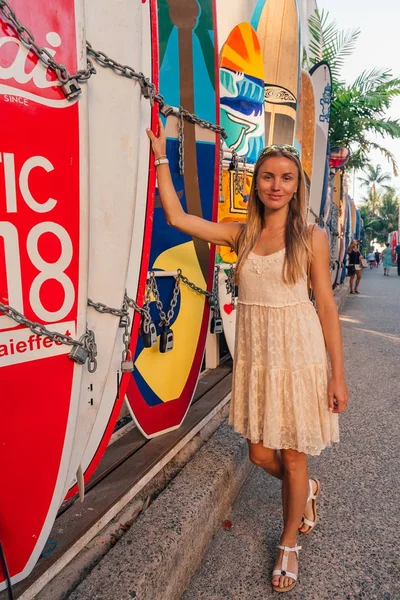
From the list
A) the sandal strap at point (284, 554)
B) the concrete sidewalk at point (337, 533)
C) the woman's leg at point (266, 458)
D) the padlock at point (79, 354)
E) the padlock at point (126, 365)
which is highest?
the padlock at point (79, 354)

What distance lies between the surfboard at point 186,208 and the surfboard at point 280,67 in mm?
1809

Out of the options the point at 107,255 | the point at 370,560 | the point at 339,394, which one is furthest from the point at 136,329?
the point at 370,560

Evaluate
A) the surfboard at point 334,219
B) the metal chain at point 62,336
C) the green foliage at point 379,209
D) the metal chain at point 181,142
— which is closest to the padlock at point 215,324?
the metal chain at point 181,142

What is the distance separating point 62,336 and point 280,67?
3.67 metres

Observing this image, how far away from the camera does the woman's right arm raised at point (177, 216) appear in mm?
1680

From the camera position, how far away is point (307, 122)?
17.8ft

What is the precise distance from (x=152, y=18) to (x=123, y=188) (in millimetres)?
643

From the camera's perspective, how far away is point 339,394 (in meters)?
1.57

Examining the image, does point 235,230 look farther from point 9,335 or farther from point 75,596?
point 75,596

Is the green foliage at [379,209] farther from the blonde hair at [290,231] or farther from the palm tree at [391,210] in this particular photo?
the blonde hair at [290,231]

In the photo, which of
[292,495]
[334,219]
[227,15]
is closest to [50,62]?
[292,495]

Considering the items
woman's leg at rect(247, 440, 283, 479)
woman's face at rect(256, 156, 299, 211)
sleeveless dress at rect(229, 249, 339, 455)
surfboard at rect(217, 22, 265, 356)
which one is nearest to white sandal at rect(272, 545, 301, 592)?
woman's leg at rect(247, 440, 283, 479)

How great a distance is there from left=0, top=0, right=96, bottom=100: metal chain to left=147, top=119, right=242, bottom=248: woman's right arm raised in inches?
13.7

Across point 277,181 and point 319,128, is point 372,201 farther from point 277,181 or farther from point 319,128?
point 277,181
